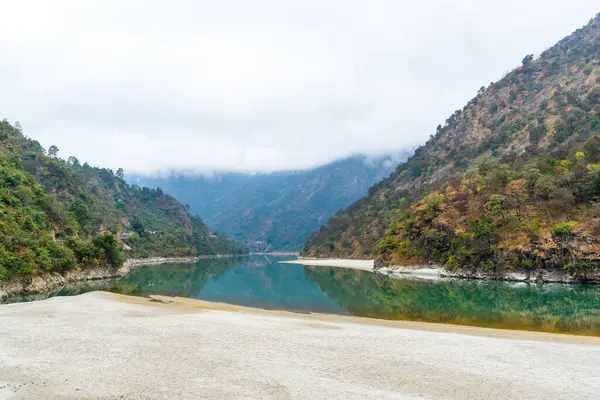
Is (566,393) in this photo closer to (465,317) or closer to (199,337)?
(199,337)

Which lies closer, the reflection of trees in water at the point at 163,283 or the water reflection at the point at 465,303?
the water reflection at the point at 465,303

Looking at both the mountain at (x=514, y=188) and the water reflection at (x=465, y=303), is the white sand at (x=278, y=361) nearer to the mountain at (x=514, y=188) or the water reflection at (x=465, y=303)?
the water reflection at (x=465, y=303)

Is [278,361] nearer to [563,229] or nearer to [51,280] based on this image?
[51,280]

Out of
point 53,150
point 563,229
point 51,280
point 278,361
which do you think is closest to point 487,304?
point 563,229

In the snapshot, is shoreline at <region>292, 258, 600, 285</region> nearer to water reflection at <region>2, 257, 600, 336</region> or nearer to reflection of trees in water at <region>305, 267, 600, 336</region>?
water reflection at <region>2, 257, 600, 336</region>

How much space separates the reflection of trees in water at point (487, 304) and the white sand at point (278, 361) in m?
5.71

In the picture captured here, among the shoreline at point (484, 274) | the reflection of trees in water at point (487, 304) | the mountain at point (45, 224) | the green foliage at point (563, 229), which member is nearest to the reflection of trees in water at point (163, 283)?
the mountain at point (45, 224)

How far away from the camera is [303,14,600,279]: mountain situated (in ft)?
200

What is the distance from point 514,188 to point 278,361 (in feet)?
225

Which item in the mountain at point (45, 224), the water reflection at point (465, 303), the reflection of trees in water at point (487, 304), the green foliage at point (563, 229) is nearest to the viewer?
the reflection of trees in water at point (487, 304)

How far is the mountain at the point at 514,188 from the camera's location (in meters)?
61.0

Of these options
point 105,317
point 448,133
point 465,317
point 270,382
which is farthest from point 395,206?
point 270,382

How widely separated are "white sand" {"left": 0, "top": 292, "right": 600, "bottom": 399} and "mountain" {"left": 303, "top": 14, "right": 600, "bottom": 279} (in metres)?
42.7

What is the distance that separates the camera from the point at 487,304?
39.2 meters
